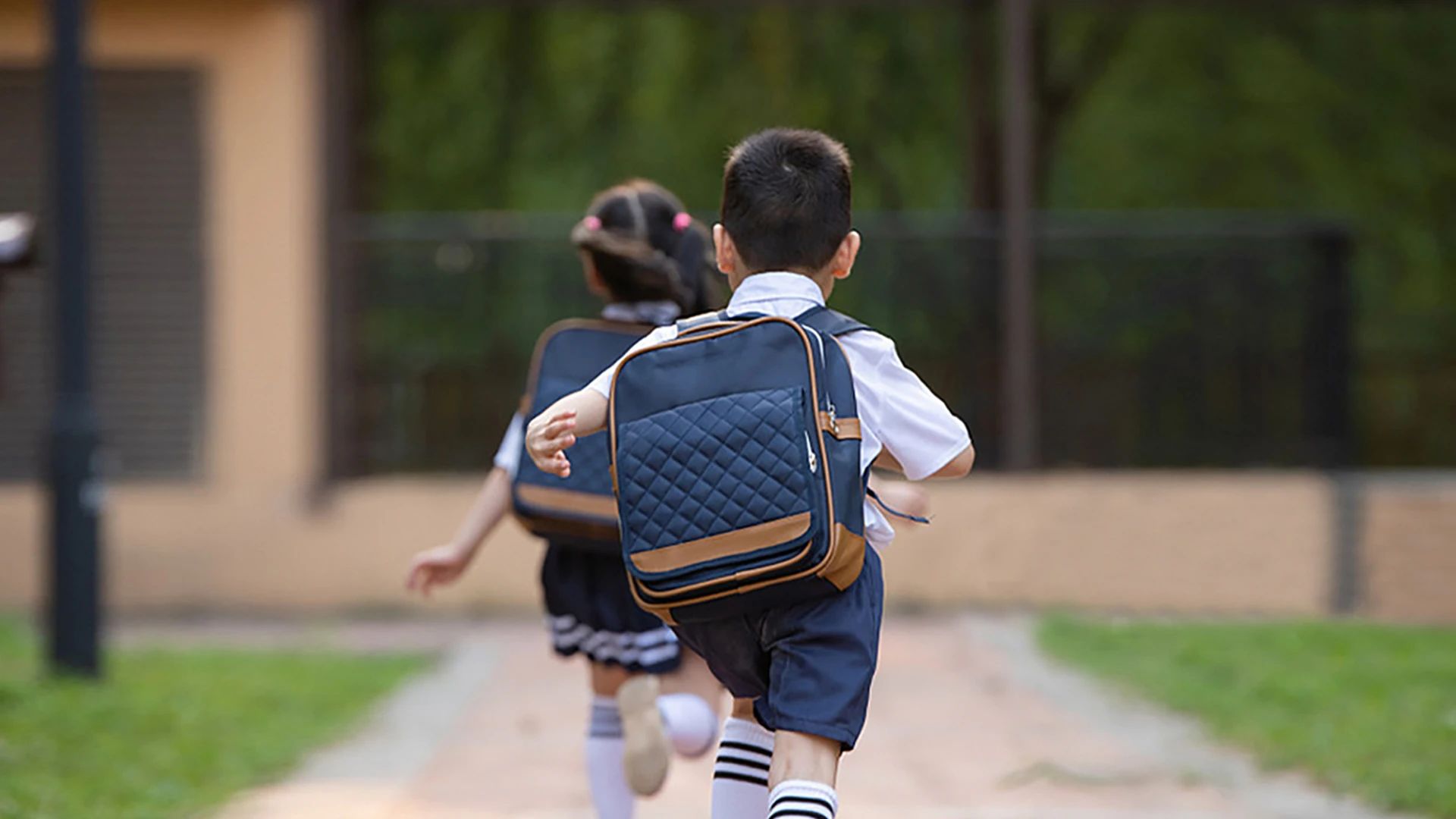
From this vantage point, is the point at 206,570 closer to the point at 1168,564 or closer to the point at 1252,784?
the point at 1168,564

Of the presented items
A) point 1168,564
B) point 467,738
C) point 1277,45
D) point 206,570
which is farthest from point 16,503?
point 1277,45

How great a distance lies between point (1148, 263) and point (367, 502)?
4.25 m

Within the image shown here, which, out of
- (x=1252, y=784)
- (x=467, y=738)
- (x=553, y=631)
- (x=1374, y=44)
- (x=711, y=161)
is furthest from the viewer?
(x=711, y=161)

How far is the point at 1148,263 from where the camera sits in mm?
10203

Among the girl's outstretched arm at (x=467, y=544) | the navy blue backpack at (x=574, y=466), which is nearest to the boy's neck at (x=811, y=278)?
the navy blue backpack at (x=574, y=466)

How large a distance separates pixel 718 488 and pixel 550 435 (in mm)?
297

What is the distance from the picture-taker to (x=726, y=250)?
10.8 ft

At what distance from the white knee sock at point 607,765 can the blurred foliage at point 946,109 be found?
33.0 feet

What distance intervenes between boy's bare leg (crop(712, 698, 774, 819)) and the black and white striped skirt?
0.85m

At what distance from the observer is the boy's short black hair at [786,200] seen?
3.20m

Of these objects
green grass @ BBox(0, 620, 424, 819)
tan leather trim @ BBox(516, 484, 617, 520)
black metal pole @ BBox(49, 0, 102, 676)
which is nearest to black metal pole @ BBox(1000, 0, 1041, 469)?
green grass @ BBox(0, 620, 424, 819)

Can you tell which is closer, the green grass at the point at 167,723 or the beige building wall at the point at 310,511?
the green grass at the point at 167,723

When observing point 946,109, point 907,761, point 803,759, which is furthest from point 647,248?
point 946,109

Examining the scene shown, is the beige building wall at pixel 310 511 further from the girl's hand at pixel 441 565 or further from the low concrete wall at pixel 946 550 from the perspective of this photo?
the girl's hand at pixel 441 565
